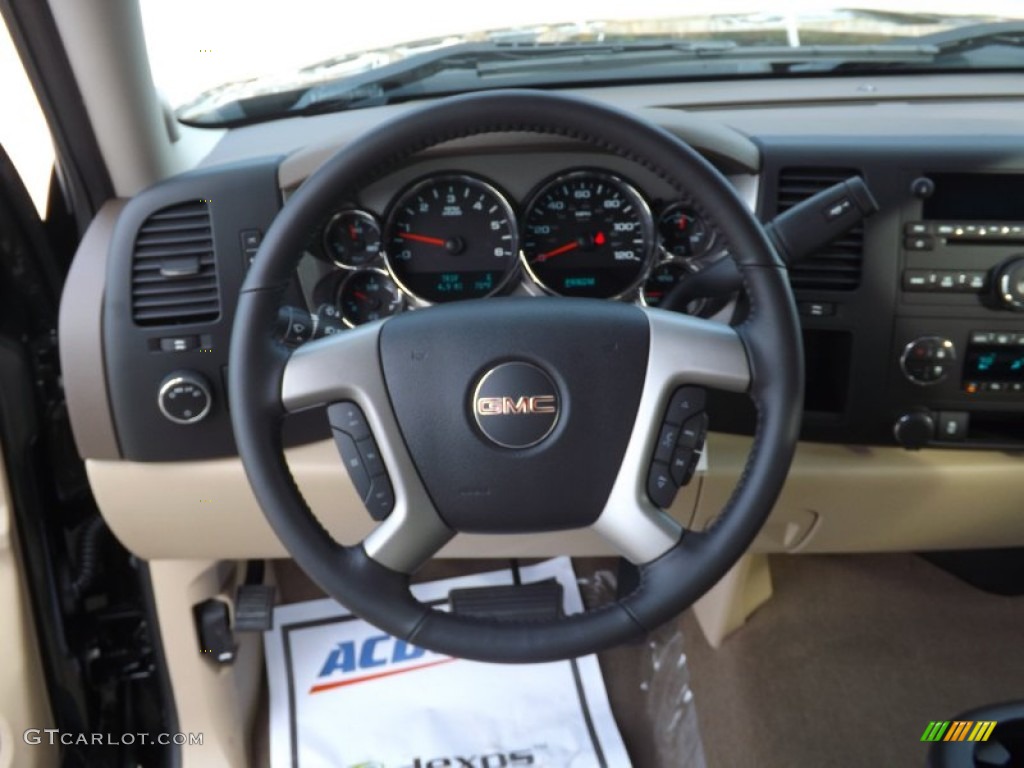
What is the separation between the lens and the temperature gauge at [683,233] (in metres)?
1.19

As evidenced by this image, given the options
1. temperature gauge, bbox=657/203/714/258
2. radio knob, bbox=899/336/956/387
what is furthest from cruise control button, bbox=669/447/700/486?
radio knob, bbox=899/336/956/387

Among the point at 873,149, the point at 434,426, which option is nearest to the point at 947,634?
the point at 873,149

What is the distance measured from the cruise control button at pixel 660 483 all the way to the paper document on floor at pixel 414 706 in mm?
703

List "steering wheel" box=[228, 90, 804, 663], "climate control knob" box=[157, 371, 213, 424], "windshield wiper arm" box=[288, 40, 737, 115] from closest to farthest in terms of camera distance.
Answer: "steering wheel" box=[228, 90, 804, 663], "climate control knob" box=[157, 371, 213, 424], "windshield wiper arm" box=[288, 40, 737, 115]

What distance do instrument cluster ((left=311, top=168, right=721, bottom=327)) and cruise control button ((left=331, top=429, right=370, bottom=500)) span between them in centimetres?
30

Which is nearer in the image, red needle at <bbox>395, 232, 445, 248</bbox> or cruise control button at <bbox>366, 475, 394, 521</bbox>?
cruise control button at <bbox>366, 475, 394, 521</bbox>

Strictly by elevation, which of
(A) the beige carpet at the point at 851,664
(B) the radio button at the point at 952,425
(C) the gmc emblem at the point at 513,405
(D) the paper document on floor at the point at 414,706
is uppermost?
(C) the gmc emblem at the point at 513,405

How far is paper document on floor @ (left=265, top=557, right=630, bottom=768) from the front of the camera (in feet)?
5.12

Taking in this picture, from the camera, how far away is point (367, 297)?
4.00 ft

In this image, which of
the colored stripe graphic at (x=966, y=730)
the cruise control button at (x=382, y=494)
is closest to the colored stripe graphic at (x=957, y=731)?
the colored stripe graphic at (x=966, y=730)

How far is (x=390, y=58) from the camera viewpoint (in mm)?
1485

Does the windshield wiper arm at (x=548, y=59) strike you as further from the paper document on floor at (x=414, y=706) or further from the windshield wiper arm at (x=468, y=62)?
the paper document on floor at (x=414, y=706)

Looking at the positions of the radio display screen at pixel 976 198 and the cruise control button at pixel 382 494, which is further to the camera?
the radio display screen at pixel 976 198

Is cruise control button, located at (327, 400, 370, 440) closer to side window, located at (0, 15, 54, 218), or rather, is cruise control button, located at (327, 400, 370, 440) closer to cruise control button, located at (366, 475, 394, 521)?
cruise control button, located at (366, 475, 394, 521)
